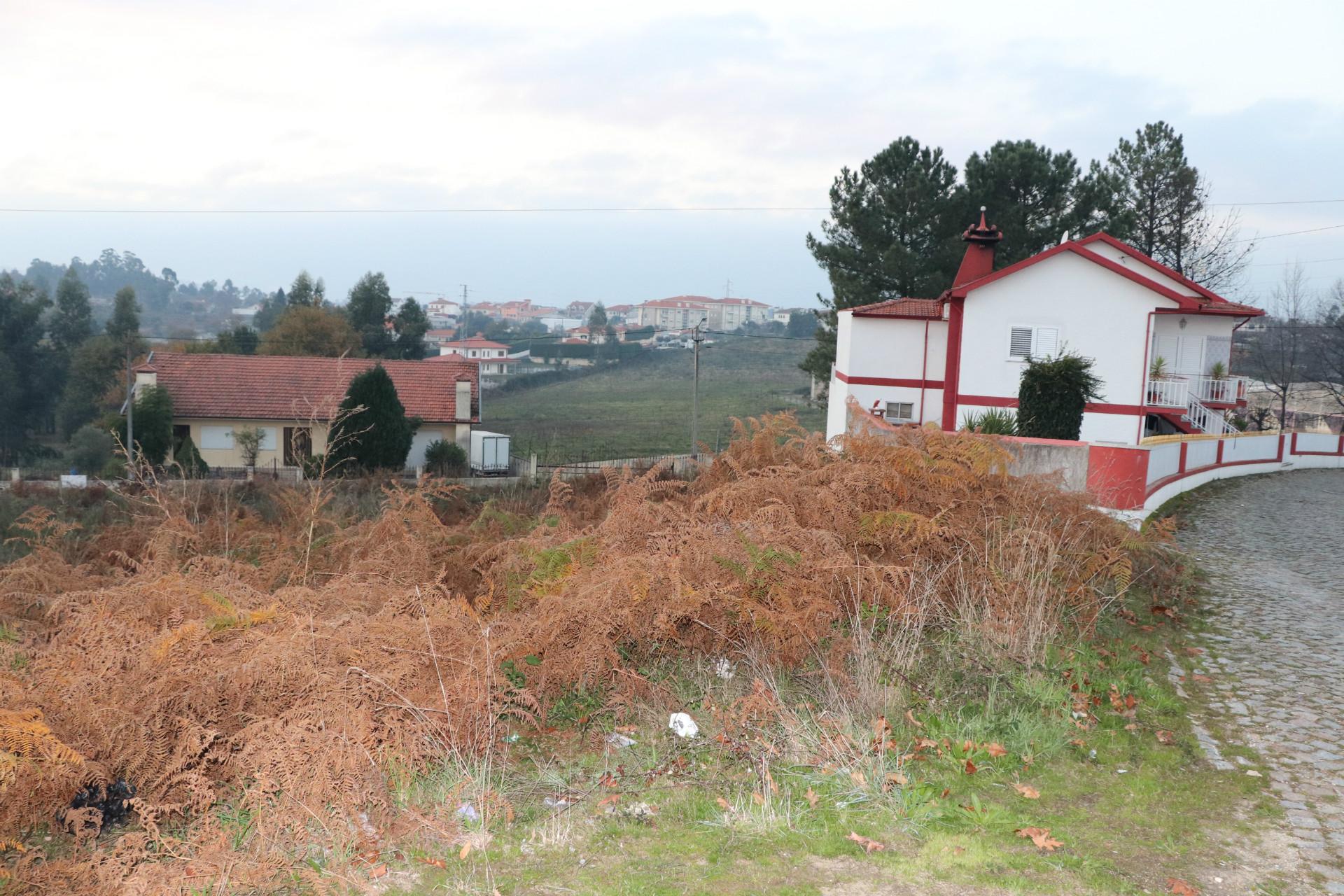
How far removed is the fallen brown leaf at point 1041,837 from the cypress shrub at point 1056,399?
51.5 feet

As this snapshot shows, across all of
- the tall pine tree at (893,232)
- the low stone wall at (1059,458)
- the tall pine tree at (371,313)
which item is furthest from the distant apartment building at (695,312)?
the low stone wall at (1059,458)

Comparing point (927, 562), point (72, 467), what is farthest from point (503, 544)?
point (72, 467)

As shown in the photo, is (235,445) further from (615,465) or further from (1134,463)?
(1134,463)

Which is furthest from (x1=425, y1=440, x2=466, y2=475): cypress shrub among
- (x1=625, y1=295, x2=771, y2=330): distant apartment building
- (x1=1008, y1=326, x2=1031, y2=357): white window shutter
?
(x1=625, y1=295, x2=771, y2=330): distant apartment building

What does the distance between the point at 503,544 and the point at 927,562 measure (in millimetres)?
3812

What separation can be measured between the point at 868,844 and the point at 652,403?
2916 inches

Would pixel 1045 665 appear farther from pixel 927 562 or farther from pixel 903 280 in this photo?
pixel 903 280

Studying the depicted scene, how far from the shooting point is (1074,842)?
4.37 meters

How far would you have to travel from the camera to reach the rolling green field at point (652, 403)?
2087 inches

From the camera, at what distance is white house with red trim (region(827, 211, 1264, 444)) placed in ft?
78.1

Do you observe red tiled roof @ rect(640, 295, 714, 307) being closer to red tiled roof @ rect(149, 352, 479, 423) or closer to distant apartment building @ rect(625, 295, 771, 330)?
distant apartment building @ rect(625, 295, 771, 330)

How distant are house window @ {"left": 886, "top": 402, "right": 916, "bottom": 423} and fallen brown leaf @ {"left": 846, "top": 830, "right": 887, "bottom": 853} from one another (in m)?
24.9

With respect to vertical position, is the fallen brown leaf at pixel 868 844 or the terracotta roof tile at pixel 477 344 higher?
the terracotta roof tile at pixel 477 344

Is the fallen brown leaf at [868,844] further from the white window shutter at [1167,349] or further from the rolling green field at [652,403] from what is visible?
the rolling green field at [652,403]
